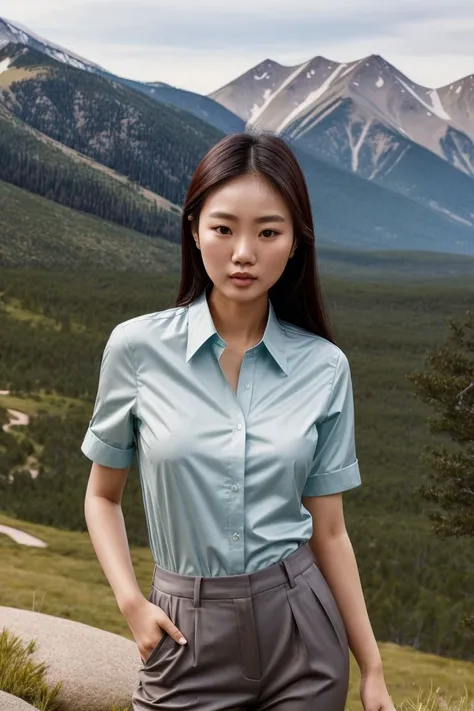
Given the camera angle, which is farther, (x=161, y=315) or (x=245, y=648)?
(x=161, y=315)

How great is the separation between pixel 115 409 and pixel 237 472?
38 centimetres

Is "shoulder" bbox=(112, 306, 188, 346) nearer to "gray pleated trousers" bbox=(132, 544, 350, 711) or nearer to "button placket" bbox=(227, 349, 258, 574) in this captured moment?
"button placket" bbox=(227, 349, 258, 574)

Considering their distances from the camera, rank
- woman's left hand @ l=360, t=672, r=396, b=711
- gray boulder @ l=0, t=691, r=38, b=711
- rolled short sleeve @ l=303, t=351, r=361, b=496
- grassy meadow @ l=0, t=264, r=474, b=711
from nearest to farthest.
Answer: rolled short sleeve @ l=303, t=351, r=361, b=496
woman's left hand @ l=360, t=672, r=396, b=711
gray boulder @ l=0, t=691, r=38, b=711
grassy meadow @ l=0, t=264, r=474, b=711

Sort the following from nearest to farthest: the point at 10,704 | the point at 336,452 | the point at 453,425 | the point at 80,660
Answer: the point at 336,452 → the point at 10,704 → the point at 80,660 → the point at 453,425

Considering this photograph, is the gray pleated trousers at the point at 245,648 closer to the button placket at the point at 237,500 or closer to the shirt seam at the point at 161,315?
the button placket at the point at 237,500

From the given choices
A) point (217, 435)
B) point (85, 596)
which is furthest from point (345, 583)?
point (85, 596)

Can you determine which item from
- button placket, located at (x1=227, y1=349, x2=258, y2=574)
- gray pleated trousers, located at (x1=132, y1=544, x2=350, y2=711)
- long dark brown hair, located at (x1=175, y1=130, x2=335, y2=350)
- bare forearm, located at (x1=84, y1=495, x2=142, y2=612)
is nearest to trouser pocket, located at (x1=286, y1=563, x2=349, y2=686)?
gray pleated trousers, located at (x1=132, y1=544, x2=350, y2=711)

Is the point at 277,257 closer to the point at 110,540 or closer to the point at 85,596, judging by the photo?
the point at 110,540

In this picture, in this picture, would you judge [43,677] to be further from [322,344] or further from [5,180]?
[5,180]

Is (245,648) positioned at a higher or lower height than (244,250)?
lower

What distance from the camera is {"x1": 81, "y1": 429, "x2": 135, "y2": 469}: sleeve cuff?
257 centimetres

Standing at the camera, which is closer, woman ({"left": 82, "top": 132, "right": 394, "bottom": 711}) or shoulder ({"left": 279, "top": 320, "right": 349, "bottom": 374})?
woman ({"left": 82, "top": 132, "right": 394, "bottom": 711})

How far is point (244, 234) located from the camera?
256 cm

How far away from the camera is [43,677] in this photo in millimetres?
5535
